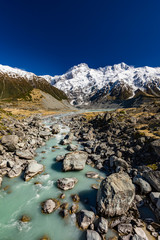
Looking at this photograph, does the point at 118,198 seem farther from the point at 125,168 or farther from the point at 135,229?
the point at 125,168

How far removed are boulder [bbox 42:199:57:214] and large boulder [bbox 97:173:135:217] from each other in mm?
4344

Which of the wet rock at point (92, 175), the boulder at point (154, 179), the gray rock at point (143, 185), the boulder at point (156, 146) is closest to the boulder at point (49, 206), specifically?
the wet rock at point (92, 175)

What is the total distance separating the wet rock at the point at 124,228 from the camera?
838 centimetres

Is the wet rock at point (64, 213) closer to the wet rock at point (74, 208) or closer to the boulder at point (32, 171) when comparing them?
the wet rock at point (74, 208)

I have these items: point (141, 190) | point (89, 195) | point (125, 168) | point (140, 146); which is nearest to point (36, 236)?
point (89, 195)

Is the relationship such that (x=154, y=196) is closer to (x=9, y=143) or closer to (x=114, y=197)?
(x=114, y=197)

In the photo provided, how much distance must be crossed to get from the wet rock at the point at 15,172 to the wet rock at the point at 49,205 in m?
6.14

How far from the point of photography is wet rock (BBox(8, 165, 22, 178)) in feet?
46.8

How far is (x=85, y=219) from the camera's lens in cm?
907

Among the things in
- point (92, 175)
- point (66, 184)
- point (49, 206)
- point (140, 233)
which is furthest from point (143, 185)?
point (49, 206)

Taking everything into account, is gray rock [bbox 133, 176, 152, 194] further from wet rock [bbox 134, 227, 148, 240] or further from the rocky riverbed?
wet rock [bbox 134, 227, 148, 240]

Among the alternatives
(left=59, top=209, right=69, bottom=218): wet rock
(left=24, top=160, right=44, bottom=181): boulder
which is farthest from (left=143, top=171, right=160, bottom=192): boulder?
(left=24, top=160, right=44, bottom=181): boulder

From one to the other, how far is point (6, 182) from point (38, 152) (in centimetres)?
863

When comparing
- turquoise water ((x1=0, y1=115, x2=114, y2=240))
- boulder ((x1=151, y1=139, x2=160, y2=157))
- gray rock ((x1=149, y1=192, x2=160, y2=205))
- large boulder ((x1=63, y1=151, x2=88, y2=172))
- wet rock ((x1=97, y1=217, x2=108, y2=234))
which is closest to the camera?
wet rock ((x1=97, y1=217, x2=108, y2=234))
